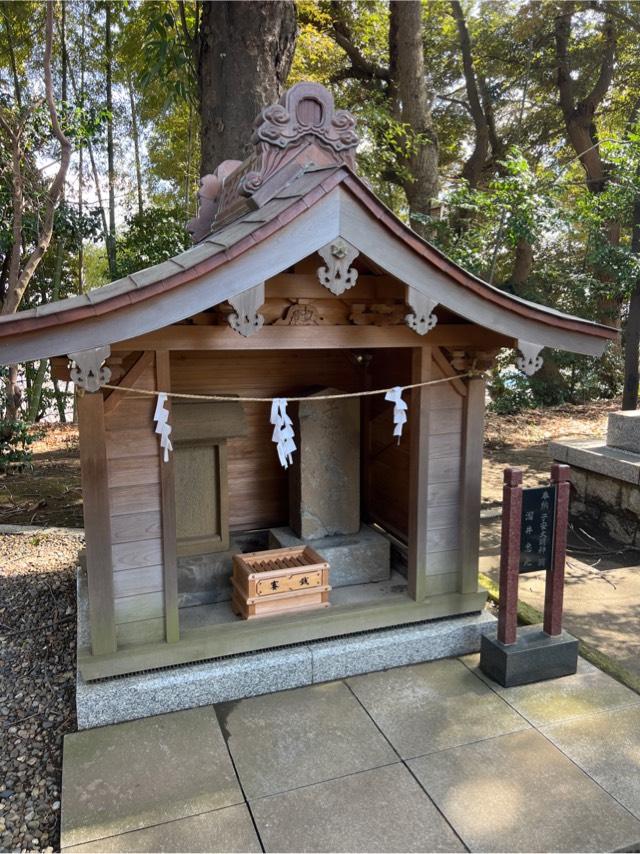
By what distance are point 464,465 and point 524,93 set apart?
1360 centimetres

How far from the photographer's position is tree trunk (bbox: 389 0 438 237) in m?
10.8

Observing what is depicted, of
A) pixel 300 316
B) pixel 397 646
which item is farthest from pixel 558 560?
pixel 300 316

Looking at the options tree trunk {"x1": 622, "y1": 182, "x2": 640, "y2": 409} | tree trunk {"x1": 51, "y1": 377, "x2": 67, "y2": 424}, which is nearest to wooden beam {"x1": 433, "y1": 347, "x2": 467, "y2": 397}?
tree trunk {"x1": 622, "y1": 182, "x2": 640, "y2": 409}

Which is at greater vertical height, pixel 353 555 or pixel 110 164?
pixel 110 164

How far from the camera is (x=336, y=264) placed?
315cm

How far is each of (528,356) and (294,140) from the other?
6.41ft

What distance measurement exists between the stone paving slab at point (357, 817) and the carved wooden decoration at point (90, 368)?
7.24 feet

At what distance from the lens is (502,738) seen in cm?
337

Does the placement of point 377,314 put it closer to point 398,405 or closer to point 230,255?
point 398,405

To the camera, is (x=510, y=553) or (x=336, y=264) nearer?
(x=336, y=264)

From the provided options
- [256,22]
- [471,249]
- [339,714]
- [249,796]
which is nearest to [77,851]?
[249,796]

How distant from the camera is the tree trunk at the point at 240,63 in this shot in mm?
6457

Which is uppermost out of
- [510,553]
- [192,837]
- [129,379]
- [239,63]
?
[239,63]

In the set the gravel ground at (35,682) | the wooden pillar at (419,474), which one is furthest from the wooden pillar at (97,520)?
the wooden pillar at (419,474)
